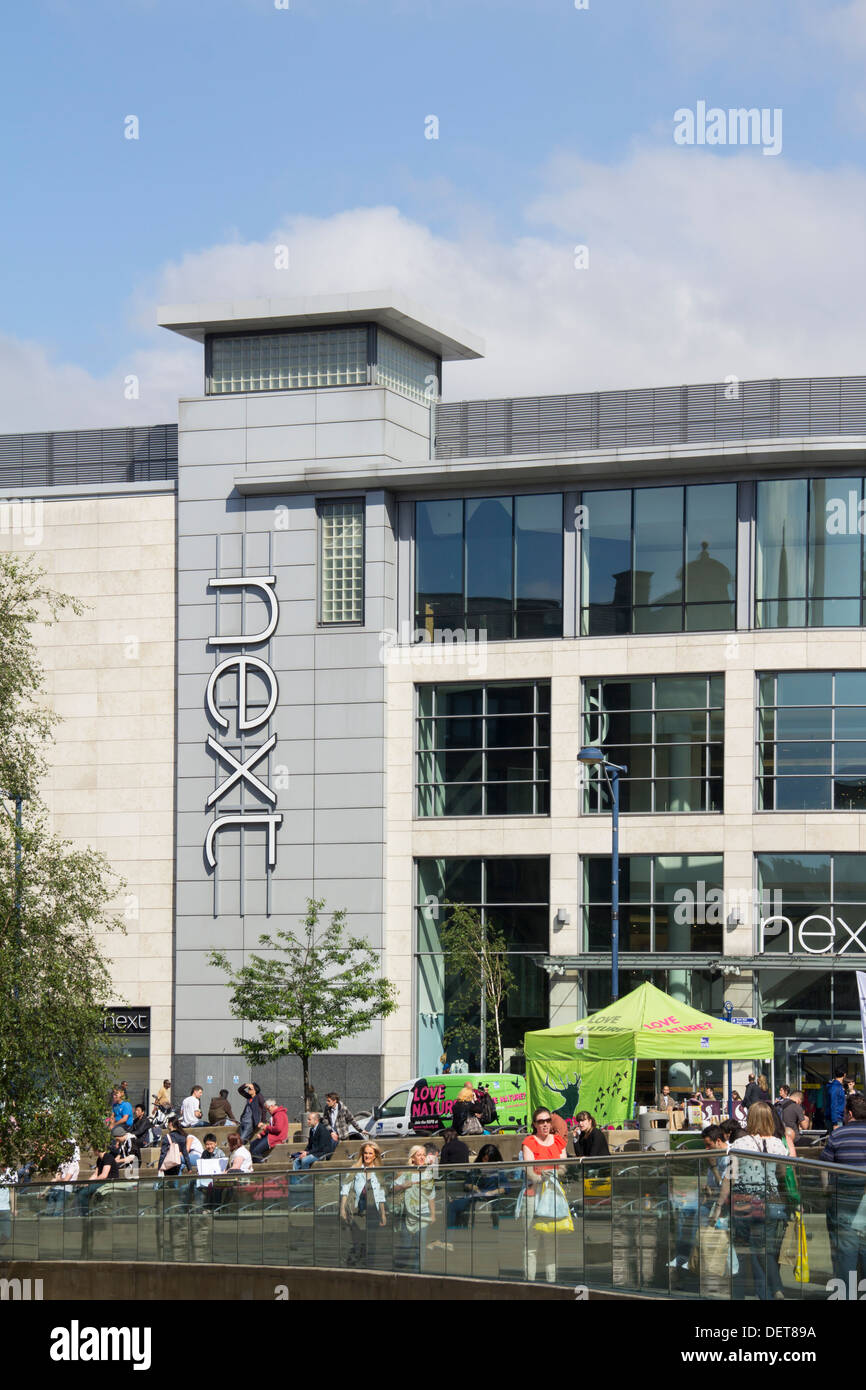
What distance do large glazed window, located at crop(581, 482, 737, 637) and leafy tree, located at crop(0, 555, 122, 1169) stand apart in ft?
78.5

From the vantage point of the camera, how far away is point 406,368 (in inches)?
2056

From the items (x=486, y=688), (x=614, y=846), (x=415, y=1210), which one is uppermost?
(x=486, y=688)

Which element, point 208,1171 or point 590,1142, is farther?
point 208,1171

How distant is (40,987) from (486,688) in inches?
981

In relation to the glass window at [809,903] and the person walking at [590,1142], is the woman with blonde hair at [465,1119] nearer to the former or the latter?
the person walking at [590,1142]

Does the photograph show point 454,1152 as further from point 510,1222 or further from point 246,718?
point 246,718

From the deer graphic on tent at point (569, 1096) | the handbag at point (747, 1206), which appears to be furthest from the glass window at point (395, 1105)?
the handbag at point (747, 1206)

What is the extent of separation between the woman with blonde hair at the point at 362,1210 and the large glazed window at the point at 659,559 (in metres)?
27.9

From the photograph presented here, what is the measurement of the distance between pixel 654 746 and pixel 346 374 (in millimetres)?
12469

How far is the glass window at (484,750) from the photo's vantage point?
48.3 m

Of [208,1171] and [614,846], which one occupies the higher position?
[614,846]

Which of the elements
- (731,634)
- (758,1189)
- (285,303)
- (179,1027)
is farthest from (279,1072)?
(758,1189)

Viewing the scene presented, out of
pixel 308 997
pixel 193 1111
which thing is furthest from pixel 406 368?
pixel 193 1111

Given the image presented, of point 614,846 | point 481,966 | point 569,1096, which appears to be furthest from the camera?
point 481,966
